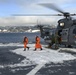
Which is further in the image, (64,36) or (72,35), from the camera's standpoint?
(64,36)

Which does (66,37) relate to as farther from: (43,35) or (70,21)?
(43,35)

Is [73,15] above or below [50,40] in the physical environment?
above

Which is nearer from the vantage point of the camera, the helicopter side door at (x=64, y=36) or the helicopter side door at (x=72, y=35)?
the helicopter side door at (x=72, y=35)

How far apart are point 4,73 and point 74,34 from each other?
1440cm

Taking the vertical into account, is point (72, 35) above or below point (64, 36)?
above

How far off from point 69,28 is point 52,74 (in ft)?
50.5

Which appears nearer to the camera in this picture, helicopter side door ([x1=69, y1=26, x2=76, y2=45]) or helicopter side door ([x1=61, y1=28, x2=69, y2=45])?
helicopter side door ([x1=69, y1=26, x2=76, y2=45])

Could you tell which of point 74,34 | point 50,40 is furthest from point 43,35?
point 74,34

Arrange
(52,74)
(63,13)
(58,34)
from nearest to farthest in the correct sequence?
(52,74)
(63,13)
(58,34)

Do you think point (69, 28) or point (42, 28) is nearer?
point (69, 28)

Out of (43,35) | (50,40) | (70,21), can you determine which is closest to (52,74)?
(70,21)

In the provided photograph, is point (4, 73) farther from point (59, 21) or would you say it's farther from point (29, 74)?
point (59, 21)

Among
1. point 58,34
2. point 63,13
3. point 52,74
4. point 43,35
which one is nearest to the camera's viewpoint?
point 52,74

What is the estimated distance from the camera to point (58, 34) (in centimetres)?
2866
